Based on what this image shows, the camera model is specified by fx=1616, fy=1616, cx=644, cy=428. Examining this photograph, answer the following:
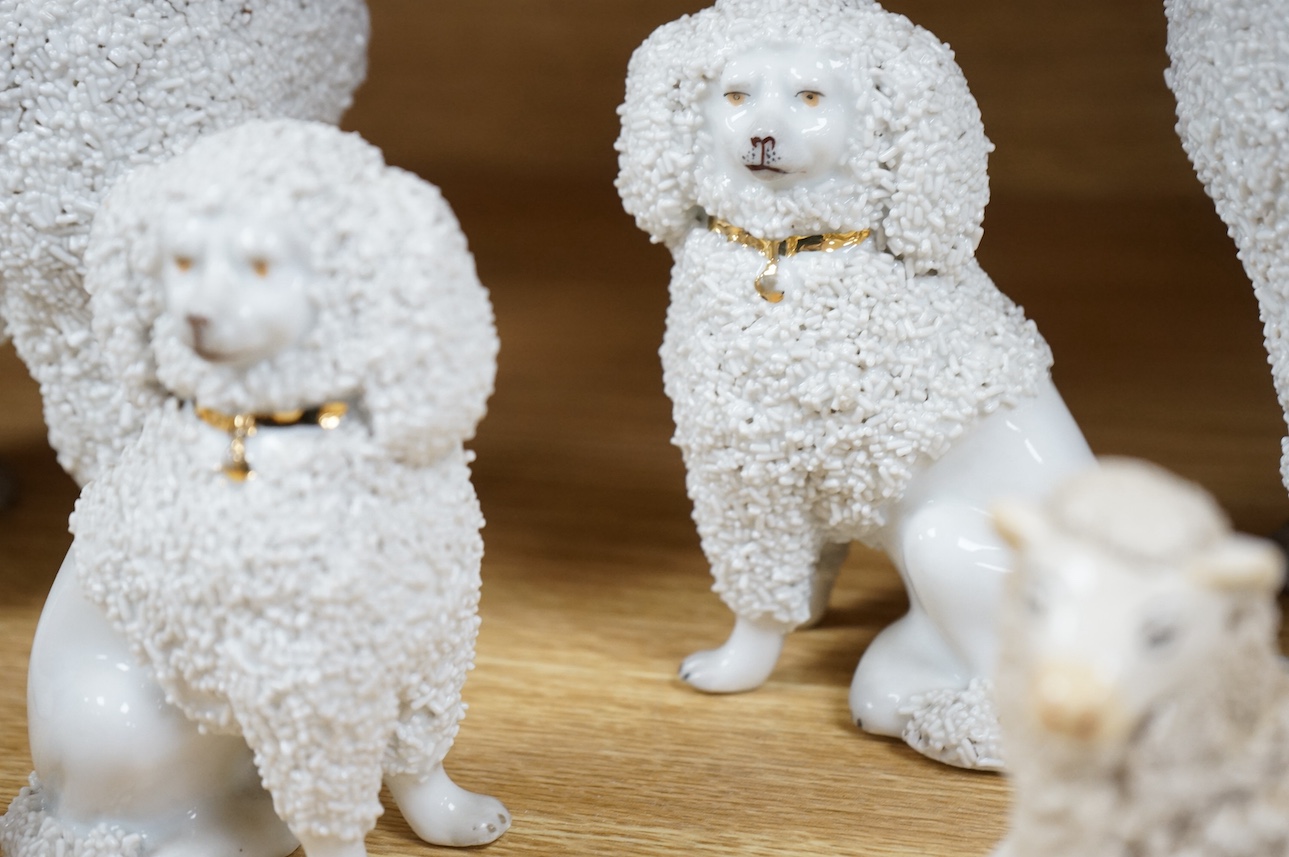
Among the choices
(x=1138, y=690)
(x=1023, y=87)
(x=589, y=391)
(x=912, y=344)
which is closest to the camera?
(x=1138, y=690)

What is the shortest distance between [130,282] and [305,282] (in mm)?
115

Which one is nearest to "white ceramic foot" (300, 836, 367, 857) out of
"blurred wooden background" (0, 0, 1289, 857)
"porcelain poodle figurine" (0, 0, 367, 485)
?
"blurred wooden background" (0, 0, 1289, 857)

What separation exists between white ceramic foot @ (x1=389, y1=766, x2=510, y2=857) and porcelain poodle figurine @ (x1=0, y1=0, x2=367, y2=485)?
353 mm

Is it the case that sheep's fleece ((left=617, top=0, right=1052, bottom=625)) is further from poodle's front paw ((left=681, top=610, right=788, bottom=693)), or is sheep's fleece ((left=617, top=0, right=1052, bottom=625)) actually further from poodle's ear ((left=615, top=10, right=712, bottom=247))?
poodle's front paw ((left=681, top=610, right=788, bottom=693))

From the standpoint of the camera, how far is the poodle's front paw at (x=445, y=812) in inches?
43.1

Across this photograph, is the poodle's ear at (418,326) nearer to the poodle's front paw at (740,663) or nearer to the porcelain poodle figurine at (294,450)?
the porcelain poodle figurine at (294,450)

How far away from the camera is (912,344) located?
1175 mm

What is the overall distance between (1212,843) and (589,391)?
122 cm

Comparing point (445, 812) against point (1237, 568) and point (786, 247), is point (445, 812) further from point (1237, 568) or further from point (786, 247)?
point (1237, 568)

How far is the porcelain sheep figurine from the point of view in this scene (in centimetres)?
72

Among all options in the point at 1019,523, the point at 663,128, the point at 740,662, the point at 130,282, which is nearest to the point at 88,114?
the point at 130,282

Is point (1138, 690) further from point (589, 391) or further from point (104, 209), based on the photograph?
point (589, 391)

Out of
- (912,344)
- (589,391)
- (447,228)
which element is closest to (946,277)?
(912,344)

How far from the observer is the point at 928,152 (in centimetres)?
114
